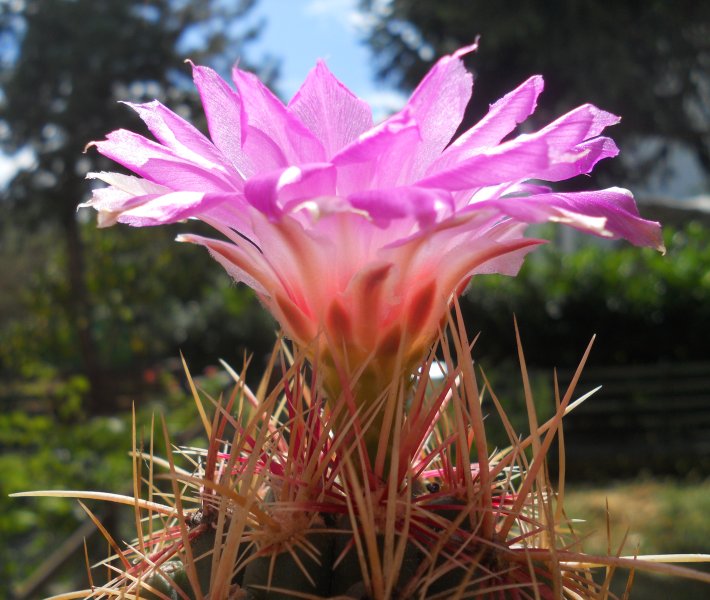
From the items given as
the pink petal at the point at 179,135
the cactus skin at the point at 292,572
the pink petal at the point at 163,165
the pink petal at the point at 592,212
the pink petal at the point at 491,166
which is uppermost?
the pink petal at the point at 179,135

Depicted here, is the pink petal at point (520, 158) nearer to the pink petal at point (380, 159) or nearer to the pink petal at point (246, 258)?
the pink petal at point (380, 159)

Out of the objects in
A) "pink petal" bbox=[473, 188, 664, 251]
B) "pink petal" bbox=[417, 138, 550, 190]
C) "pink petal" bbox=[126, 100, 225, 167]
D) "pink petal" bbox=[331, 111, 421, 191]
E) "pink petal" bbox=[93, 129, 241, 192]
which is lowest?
"pink petal" bbox=[473, 188, 664, 251]

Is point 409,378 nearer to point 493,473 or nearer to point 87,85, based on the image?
point 493,473

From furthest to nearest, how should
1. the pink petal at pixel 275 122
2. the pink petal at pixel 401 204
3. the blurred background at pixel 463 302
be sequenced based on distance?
the blurred background at pixel 463 302
the pink petal at pixel 275 122
the pink petal at pixel 401 204

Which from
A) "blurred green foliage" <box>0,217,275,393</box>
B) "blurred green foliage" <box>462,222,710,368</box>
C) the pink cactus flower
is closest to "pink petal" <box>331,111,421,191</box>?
the pink cactus flower

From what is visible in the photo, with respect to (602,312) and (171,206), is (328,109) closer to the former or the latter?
(171,206)

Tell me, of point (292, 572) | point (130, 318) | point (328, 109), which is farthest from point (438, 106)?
point (130, 318)

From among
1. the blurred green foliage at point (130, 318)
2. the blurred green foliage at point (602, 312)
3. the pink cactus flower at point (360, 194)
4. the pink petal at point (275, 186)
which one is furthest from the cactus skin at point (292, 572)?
the blurred green foliage at point (130, 318)

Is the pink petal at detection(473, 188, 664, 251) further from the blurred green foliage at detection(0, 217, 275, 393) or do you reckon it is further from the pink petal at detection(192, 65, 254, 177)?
the blurred green foliage at detection(0, 217, 275, 393)
